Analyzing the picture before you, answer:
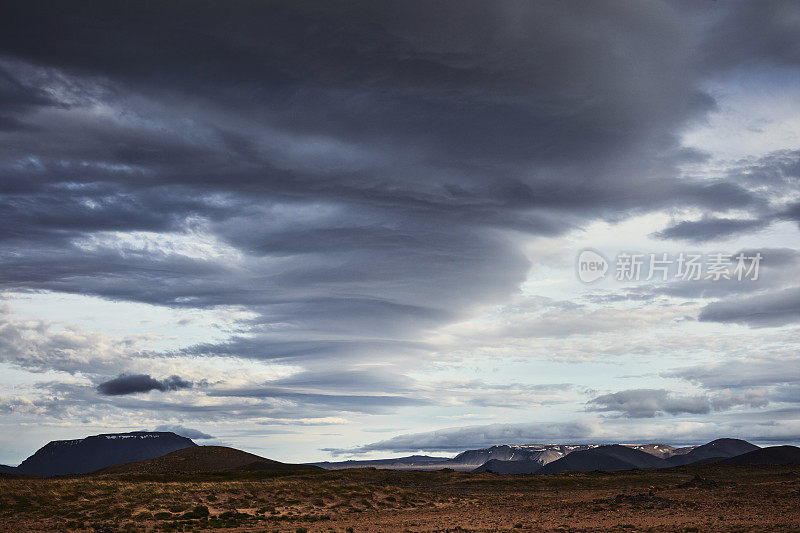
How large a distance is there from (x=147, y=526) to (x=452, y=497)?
44778 millimetres

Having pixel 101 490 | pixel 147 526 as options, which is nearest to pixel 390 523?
pixel 147 526

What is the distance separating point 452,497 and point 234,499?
3171cm

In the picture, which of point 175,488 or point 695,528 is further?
point 175,488

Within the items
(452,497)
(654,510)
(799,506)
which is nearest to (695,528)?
(654,510)

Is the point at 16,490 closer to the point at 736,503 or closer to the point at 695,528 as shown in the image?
the point at 695,528

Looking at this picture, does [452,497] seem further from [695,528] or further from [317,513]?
[695,528]

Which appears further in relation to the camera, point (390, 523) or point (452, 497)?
point (452, 497)

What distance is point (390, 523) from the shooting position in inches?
2306

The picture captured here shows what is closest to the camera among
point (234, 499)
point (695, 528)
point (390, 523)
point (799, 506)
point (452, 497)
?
point (695, 528)

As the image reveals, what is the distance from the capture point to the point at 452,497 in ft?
282

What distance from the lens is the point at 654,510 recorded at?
6456 cm

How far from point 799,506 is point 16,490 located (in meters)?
78.1

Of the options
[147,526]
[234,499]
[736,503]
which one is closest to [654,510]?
[736,503]

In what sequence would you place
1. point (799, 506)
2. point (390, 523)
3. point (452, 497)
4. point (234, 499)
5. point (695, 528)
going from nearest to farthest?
point (695, 528) → point (390, 523) → point (799, 506) → point (234, 499) → point (452, 497)
